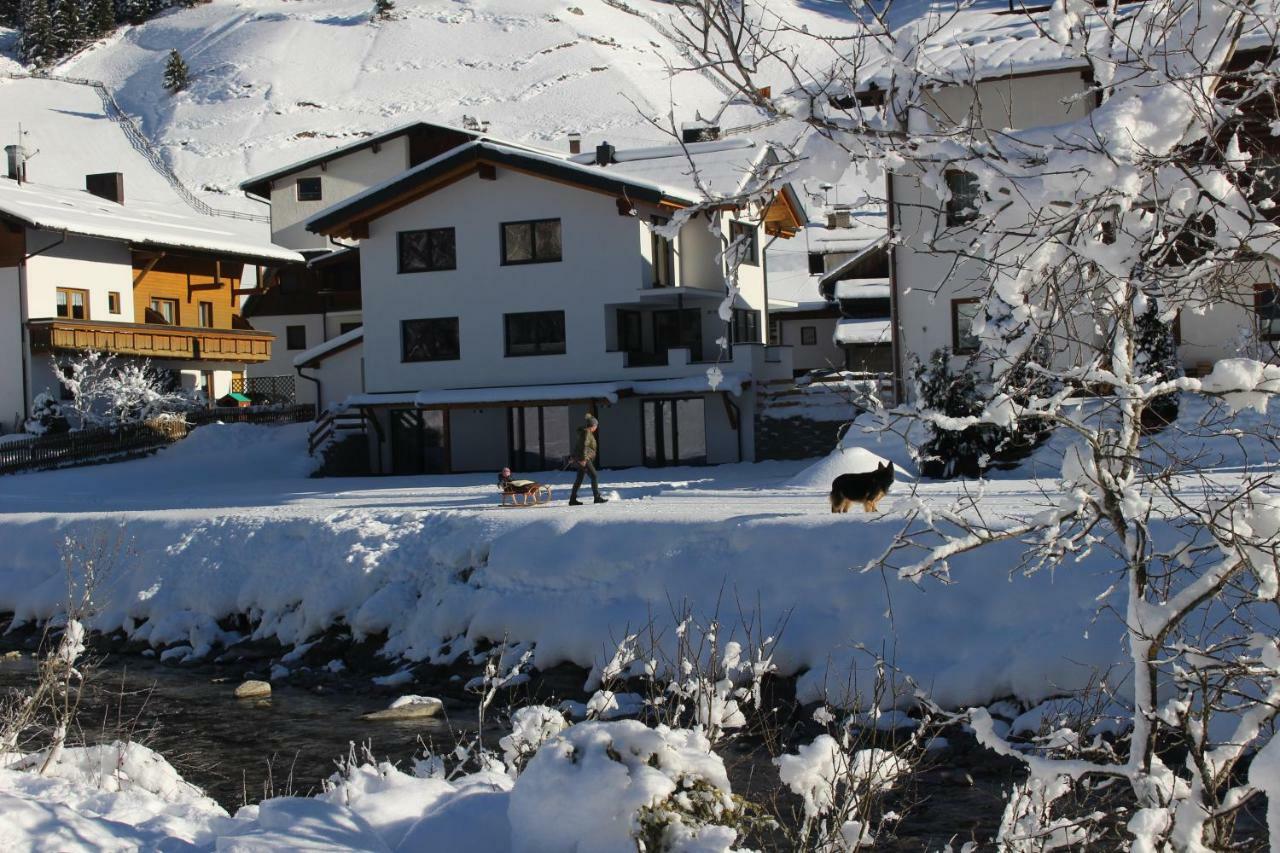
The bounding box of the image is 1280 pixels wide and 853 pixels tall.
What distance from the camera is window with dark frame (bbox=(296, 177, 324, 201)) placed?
2473 inches

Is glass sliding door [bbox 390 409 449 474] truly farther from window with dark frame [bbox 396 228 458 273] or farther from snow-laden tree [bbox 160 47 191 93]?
snow-laden tree [bbox 160 47 191 93]

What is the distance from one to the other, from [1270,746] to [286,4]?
163 metres

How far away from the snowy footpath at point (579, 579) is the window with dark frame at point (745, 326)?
12.2 meters

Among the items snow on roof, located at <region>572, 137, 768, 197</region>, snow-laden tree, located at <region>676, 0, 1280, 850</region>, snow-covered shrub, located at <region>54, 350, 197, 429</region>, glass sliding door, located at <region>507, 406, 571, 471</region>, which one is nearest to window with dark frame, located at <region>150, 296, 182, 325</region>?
snow-covered shrub, located at <region>54, 350, 197, 429</region>

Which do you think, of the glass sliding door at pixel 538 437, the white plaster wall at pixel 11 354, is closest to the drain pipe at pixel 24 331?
the white plaster wall at pixel 11 354

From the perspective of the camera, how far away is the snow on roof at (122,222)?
1756 inches

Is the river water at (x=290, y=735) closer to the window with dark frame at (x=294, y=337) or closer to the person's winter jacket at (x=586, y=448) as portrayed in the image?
the person's winter jacket at (x=586, y=448)

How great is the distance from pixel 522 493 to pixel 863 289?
23.9 m

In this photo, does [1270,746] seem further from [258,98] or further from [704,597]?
[258,98]

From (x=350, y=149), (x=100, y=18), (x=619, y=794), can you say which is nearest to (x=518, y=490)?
(x=619, y=794)

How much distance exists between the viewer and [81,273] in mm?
47062

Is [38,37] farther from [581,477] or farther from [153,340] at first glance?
[581,477]

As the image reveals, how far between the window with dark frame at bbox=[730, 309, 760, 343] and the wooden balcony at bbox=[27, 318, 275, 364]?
1990cm

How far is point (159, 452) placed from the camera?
4006 cm
